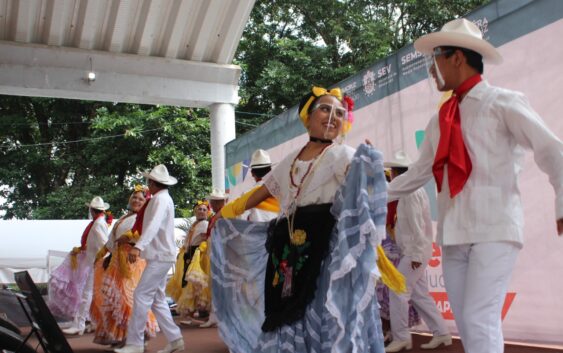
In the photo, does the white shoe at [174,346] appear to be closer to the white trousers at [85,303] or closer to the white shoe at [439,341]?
the white shoe at [439,341]

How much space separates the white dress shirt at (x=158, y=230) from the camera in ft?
20.5

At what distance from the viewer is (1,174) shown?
20.5m

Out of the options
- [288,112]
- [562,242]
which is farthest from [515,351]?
[288,112]

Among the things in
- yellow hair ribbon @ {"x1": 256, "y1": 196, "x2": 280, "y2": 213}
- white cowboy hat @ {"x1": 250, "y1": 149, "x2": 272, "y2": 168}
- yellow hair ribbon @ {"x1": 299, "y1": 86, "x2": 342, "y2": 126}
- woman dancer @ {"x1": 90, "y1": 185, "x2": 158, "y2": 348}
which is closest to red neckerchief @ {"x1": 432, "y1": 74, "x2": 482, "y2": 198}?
yellow hair ribbon @ {"x1": 299, "y1": 86, "x2": 342, "y2": 126}

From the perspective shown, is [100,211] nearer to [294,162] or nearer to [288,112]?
[288,112]

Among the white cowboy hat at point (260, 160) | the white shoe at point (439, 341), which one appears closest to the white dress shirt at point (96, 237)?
the white cowboy hat at point (260, 160)

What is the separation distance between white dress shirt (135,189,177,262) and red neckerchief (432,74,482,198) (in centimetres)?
365

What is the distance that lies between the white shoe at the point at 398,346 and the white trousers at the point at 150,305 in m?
1.90

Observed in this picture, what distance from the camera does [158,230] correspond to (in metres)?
6.41

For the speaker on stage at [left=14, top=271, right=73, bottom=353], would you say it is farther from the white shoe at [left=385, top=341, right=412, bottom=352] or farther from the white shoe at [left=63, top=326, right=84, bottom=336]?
the white shoe at [left=63, top=326, right=84, bottom=336]

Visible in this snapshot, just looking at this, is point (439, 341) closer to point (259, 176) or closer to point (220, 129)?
point (259, 176)

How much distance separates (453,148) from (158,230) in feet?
13.1

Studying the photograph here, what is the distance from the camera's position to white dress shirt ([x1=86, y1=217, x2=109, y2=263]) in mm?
8797

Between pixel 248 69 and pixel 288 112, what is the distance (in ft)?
38.4
